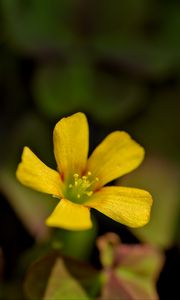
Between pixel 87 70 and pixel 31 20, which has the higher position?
pixel 31 20

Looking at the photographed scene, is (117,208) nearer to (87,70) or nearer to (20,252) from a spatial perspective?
(20,252)

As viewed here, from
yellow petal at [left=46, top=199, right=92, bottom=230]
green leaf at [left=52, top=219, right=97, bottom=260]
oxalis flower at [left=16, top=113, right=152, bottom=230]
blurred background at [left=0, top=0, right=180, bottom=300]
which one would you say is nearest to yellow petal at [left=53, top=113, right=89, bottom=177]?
oxalis flower at [left=16, top=113, right=152, bottom=230]

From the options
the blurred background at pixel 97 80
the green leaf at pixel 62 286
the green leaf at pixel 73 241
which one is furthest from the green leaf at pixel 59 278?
the blurred background at pixel 97 80

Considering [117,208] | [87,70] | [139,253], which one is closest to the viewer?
[117,208]

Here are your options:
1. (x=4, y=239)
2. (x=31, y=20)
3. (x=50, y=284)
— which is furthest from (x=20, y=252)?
(x=31, y=20)

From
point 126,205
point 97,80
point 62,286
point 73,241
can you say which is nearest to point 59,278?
point 62,286

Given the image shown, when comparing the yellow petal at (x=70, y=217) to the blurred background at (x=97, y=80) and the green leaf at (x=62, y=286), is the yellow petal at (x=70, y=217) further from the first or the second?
the blurred background at (x=97, y=80)

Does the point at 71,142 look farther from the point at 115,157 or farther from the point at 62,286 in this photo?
the point at 62,286
